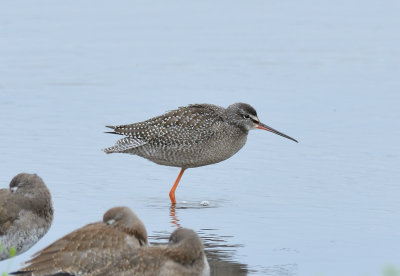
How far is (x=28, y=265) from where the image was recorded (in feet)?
25.3

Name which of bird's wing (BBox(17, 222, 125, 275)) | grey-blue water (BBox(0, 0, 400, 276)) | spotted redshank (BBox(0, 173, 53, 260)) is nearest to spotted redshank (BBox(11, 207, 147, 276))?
bird's wing (BBox(17, 222, 125, 275))

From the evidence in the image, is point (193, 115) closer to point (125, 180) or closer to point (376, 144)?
point (125, 180)

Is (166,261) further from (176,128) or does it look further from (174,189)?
(176,128)

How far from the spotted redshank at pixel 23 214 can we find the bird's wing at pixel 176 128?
4.38 meters

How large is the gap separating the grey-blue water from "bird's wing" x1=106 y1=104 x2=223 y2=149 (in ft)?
1.69

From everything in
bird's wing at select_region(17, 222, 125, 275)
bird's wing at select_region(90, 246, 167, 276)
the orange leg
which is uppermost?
bird's wing at select_region(90, 246, 167, 276)

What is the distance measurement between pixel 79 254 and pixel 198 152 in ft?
17.2

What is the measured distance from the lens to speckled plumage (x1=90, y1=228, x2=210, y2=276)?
23.7 ft

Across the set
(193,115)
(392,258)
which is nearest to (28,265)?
(392,258)

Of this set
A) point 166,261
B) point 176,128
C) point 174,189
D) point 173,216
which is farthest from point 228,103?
point 166,261

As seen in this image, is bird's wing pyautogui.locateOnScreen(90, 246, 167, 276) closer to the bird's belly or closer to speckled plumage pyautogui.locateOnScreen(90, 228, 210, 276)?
speckled plumage pyautogui.locateOnScreen(90, 228, 210, 276)

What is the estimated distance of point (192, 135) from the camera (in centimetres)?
1288

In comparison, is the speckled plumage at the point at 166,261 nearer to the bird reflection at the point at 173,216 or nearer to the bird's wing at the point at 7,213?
the bird's wing at the point at 7,213

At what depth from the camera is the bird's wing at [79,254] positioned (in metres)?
7.66
